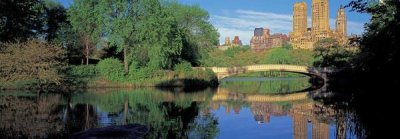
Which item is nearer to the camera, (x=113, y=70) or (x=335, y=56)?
(x=113, y=70)

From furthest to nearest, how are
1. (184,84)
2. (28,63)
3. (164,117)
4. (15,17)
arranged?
(184,84) < (15,17) < (28,63) < (164,117)

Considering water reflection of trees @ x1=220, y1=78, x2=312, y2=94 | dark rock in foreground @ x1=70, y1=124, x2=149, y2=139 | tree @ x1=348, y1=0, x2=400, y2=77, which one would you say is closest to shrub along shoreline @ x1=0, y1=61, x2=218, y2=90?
water reflection of trees @ x1=220, y1=78, x2=312, y2=94

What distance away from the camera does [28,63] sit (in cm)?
3519

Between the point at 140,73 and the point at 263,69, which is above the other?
the point at 263,69

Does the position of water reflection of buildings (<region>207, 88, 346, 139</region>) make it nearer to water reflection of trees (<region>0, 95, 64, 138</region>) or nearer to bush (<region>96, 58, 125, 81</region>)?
water reflection of trees (<region>0, 95, 64, 138</region>)

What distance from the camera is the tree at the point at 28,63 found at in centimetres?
3462

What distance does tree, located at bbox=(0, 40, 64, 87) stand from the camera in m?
34.6

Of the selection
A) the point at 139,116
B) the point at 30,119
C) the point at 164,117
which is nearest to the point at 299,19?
the point at 139,116

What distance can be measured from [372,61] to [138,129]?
27.5 feet

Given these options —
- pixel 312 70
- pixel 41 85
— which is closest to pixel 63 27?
pixel 41 85

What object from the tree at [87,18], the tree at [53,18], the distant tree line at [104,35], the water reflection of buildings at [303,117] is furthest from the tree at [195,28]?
the water reflection of buildings at [303,117]

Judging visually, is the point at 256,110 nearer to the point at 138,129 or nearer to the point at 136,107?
the point at 136,107

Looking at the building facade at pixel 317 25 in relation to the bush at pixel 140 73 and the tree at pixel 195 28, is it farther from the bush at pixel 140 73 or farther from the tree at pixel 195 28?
the bush at pixel 140 73

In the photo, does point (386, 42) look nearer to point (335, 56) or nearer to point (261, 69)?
point (261, 69)
